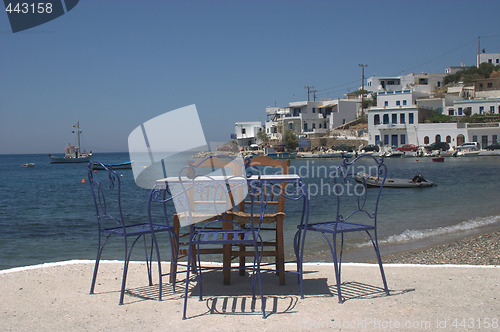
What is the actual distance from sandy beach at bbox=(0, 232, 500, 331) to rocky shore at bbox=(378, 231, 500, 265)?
2.76 metres

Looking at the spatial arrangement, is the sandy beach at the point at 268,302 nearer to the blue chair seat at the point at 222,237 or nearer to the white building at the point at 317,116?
the blue chair seat at the point at 222,237

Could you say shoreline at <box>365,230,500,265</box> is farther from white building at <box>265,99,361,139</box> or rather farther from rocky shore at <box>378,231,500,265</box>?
white building at <box>265,99,361,139</box>

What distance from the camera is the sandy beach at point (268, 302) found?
326cm

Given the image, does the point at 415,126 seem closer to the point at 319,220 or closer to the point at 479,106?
the point at 479,106

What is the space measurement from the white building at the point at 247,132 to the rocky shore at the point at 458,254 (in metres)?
82.5

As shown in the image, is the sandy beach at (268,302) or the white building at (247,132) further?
the white building at (247,132)

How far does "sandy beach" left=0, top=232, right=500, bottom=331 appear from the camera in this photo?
3.26 m

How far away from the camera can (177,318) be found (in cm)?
340

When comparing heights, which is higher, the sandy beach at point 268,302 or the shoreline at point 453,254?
the sandy beach at point 268,302

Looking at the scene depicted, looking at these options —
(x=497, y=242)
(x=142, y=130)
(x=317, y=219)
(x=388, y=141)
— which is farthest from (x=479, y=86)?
(x=142, y=130)

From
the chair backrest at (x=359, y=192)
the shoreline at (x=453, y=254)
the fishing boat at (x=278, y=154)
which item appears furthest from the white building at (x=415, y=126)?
the shoreline at (x=453, y=254)

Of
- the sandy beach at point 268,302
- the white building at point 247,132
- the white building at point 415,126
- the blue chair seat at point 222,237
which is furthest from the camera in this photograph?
the white building at point 247,132

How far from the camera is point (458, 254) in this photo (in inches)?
308

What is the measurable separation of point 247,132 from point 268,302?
89.2 meters
